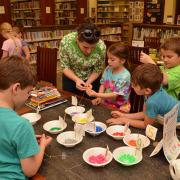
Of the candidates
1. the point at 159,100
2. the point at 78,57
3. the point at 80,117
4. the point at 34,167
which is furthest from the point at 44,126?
the point at 78,57

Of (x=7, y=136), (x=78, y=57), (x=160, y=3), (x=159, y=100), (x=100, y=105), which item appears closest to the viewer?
(x=7, y=136)

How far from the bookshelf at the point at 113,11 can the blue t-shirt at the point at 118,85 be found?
28.5 feet

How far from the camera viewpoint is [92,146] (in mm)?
1415

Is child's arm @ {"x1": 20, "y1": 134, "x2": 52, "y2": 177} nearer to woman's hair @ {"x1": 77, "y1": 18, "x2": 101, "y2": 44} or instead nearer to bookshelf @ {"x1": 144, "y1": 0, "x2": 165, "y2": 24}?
woman's hair @ {"x1": 77, "y1": 18, "x2": 101, "y2": 44}

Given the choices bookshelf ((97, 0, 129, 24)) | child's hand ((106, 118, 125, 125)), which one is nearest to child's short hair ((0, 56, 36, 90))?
child's hand ((106, 118, 125, 125))

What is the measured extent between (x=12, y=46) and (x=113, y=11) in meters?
7.73

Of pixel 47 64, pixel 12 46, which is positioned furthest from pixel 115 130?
pixel 12 46

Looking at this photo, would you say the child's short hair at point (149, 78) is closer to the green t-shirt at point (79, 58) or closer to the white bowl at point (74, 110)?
the white bowl at point (74, 110)

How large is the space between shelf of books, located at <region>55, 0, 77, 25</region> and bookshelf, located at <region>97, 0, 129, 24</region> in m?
2.25

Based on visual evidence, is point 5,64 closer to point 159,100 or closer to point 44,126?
point 44,126

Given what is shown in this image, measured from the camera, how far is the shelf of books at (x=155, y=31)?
618 centimetres

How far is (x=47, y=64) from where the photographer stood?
10.1ft

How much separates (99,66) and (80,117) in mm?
855

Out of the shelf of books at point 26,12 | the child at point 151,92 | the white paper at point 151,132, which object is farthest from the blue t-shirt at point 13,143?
the shelf of books at point 26,12
